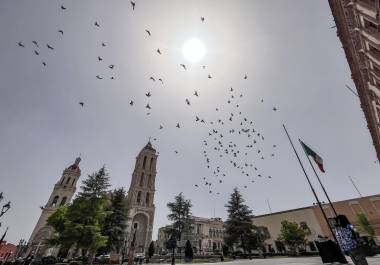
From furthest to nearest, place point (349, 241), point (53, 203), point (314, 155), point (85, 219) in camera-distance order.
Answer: point (53, 203) → point (85, 219) → point (314, 155) → point (349, 241)

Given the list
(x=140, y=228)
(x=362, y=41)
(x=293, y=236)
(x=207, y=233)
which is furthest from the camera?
(x=207, y=233)

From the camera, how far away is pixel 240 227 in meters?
38.5

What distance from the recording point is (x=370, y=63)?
39.1 ft

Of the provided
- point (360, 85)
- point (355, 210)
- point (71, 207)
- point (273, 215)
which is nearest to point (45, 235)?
point (71, 207)

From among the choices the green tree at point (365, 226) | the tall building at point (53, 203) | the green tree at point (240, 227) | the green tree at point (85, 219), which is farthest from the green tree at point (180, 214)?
the green tree at point (365, 226)

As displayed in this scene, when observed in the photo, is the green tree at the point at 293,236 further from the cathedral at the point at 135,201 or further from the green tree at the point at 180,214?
the cathedral at the point at 135,201

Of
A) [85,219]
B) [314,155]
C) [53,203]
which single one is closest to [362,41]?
[314,155]

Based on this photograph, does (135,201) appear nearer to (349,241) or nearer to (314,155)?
(314,155)

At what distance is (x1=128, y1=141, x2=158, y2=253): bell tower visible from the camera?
160ft

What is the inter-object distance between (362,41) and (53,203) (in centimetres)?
6477

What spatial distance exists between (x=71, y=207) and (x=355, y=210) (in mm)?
55066

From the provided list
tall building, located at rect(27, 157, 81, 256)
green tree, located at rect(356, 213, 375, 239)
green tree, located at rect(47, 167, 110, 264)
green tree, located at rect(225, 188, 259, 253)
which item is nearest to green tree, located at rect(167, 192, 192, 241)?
green tree, located at rect(225, 188, 259, 253)

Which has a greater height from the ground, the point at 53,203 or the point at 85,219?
the point at 53,203

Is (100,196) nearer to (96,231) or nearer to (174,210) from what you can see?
(96,231)
